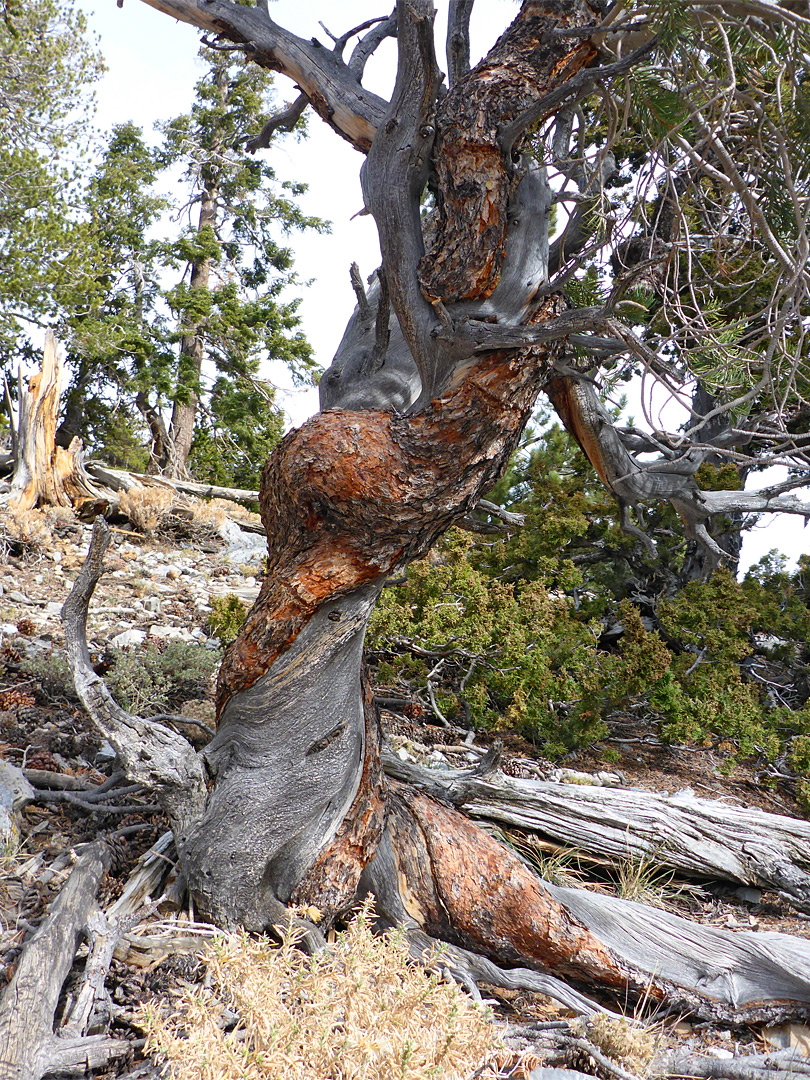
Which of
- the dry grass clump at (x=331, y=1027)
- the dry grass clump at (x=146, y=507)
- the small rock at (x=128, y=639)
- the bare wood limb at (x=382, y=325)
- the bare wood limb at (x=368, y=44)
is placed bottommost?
the small rock at (x=128, y=639)

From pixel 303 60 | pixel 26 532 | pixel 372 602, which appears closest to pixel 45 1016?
pixel 372 602

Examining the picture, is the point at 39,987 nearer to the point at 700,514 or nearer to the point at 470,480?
the point at 470,480

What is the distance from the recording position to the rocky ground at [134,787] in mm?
2723

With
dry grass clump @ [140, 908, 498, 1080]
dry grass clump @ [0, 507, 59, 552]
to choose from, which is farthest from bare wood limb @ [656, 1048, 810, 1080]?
dry grass clump @ [0, 507, 59, 552]

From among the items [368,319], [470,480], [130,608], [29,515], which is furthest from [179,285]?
[470,480]

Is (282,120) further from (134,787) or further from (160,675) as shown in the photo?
(134,787)

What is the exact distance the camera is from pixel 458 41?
11.0 ft

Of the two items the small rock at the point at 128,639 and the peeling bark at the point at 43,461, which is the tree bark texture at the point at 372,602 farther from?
the peeling bark at the point at 43,461

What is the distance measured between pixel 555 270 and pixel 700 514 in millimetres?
1903

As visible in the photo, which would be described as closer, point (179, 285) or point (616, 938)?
point (616, 938)

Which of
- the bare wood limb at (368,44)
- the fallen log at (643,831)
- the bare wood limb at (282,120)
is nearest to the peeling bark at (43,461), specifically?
the bare wood limb at (282,120)

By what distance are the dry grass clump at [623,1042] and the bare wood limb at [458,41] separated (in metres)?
3.67

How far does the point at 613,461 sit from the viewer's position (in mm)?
4500

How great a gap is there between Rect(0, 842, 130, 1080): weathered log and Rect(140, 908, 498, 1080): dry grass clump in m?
0.38
